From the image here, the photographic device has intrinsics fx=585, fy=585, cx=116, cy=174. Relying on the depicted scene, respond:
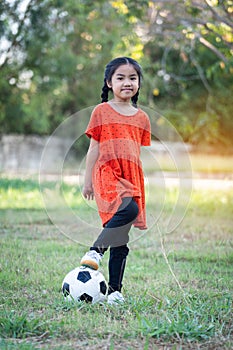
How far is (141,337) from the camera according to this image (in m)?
2.91

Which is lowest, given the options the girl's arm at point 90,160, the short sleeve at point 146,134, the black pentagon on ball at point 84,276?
the black pentagon on ball at point 84,276

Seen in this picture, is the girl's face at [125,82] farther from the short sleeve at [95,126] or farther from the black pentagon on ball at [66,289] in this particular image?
the black pentagon on ball at [66,289]

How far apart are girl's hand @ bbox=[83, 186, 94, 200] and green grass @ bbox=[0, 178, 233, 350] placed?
0.52 meters

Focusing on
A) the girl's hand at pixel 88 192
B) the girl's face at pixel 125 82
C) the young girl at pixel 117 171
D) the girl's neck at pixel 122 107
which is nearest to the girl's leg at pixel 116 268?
the young girl at pixel 117 171

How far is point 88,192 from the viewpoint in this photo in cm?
383

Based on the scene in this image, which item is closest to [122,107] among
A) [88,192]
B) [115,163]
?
Answer: [115,163]

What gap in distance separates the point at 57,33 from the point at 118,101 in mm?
14078

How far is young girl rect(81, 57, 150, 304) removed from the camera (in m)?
3.68

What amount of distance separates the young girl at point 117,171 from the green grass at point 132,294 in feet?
0.80

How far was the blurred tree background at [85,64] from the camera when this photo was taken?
11.9 m

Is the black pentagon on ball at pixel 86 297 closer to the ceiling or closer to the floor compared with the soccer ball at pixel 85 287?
closer to the floor

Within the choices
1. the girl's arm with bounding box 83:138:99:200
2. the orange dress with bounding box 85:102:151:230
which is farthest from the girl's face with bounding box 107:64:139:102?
the girl's arm with bounding box 83:138:99:200

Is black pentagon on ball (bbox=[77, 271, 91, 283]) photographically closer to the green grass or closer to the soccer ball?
the soccer ball

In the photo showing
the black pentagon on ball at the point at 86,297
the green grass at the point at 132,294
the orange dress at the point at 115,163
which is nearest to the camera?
the green grass at the point at 132,294
